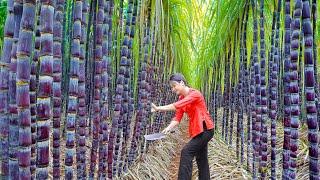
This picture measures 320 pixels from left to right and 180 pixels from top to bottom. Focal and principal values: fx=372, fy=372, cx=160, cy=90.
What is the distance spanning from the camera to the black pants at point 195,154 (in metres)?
4.22

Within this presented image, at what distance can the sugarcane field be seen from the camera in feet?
5.47

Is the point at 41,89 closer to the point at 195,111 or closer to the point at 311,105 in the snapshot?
the point at 311,105

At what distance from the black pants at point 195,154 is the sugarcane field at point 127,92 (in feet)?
0.04

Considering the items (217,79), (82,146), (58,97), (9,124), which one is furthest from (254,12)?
(217,79)

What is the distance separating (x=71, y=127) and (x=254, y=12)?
2855mm

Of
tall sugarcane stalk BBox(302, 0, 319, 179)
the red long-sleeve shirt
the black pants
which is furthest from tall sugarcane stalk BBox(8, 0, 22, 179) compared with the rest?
the black pants

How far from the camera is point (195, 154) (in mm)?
4355

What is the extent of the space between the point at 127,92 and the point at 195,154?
1.12m

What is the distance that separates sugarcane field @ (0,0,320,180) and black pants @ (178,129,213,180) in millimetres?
12

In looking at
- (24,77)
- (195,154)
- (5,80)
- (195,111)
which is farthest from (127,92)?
(24,77)

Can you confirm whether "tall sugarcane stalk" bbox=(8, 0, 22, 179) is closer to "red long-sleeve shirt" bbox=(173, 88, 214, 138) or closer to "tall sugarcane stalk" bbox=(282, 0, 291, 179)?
"tall sugarcane stalk" bbox=(282, 0, 291, 179)

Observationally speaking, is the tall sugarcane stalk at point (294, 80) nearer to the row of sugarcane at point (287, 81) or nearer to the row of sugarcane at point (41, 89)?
the row of sugarcane at point (287, 81)

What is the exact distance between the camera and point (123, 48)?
144 inches

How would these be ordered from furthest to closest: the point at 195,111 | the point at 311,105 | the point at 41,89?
the point at 195,111
the point at 311,105
the point at 41,89
